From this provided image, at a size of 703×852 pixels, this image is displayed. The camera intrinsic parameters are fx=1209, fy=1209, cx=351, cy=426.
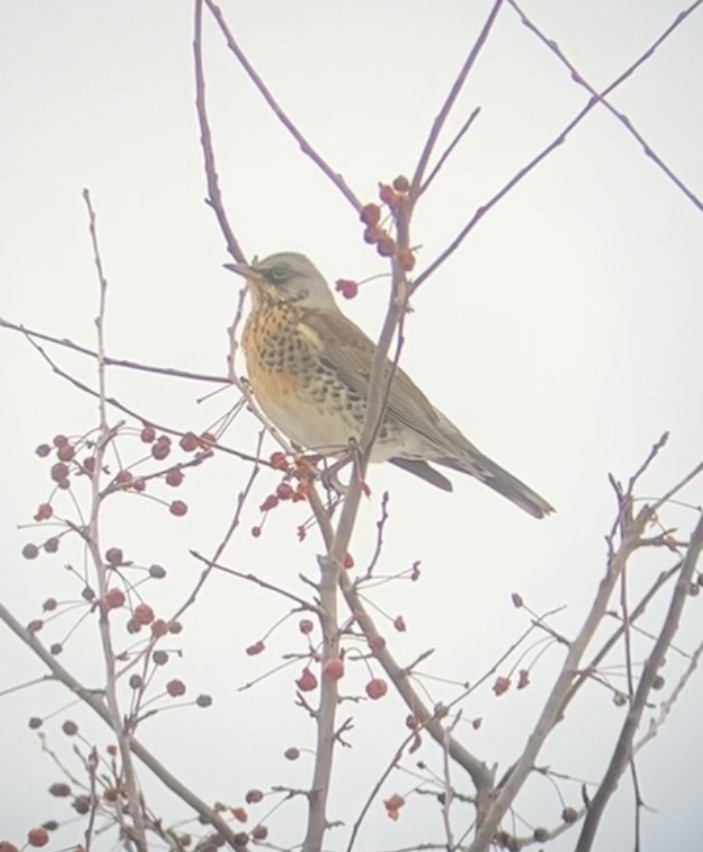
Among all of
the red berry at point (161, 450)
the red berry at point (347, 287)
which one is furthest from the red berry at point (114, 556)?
the red berry at point (347, 287)

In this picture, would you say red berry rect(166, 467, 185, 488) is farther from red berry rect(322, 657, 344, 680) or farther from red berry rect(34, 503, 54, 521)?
red berry rect(322, 657, 344, 680)

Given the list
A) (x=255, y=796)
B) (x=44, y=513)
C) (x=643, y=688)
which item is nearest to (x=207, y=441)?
(x=44, y=513)

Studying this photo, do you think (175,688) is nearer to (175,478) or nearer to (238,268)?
(175,478)

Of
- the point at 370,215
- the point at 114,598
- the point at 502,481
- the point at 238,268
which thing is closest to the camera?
the point at 370,215

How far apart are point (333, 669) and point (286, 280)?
0.70 metres

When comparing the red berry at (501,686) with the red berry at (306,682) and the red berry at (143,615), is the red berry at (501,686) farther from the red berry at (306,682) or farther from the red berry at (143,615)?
the red berry at (143,615)

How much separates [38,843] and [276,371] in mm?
667

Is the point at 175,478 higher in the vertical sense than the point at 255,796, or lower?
higher

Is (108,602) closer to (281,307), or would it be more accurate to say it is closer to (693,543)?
(693,543)

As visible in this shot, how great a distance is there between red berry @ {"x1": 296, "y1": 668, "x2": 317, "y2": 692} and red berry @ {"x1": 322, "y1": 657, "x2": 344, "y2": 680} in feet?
0.32

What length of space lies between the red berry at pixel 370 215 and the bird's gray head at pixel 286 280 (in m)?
0.64

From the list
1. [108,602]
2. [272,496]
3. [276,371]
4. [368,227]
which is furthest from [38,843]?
[276,371]

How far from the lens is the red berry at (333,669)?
0.82 meters

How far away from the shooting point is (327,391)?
4.57ft
